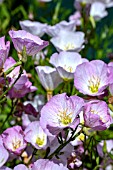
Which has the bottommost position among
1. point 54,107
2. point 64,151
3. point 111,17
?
point 111,17

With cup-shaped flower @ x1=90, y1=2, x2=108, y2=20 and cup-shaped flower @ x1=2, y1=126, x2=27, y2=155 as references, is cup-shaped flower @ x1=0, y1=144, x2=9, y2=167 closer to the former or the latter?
cup-shaped flower @ x1=2, y1=126, x2=27, y2=155

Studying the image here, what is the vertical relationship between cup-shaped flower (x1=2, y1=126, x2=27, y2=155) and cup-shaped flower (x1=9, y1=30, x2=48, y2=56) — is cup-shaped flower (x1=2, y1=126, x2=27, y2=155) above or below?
below

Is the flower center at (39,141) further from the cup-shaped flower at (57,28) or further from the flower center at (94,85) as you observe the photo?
the cup-shaped flower at (57,28)

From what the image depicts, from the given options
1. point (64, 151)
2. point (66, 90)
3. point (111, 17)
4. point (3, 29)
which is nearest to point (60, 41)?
point (66, 90)

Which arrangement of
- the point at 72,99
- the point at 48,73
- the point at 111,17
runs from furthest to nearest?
the point at 111,17 → the point at 48,73 → the point at 72,99

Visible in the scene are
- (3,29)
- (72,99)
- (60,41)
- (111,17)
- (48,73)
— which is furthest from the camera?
(111,17)

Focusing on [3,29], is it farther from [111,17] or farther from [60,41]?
[111,17]

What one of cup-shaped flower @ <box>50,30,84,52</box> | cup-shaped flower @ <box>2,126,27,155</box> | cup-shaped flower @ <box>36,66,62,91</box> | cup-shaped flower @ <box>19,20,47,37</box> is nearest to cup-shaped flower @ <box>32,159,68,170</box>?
cup-shaped flower @ <box>2,126,27,155</box>
